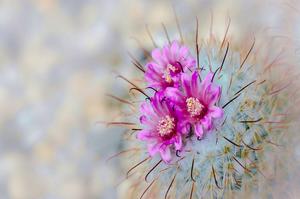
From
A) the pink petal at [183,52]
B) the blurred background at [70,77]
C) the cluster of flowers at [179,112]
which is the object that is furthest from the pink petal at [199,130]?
the blurred background at [70,77]

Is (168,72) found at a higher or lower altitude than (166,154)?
higher

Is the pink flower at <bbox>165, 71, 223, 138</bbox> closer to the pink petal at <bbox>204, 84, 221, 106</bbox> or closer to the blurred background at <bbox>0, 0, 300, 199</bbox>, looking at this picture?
the pink petal at <bbox>204, 84, 221, 106</bbox>

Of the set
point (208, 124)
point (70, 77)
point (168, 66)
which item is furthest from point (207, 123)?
point (70, 77)

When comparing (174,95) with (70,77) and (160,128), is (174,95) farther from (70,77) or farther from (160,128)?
(70,77)

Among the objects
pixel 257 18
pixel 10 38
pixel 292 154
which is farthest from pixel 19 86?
pixel 292 154

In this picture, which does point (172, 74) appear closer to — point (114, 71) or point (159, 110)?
point (159, 110)

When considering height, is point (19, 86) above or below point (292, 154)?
above

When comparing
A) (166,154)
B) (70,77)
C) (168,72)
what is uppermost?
(70,77)
